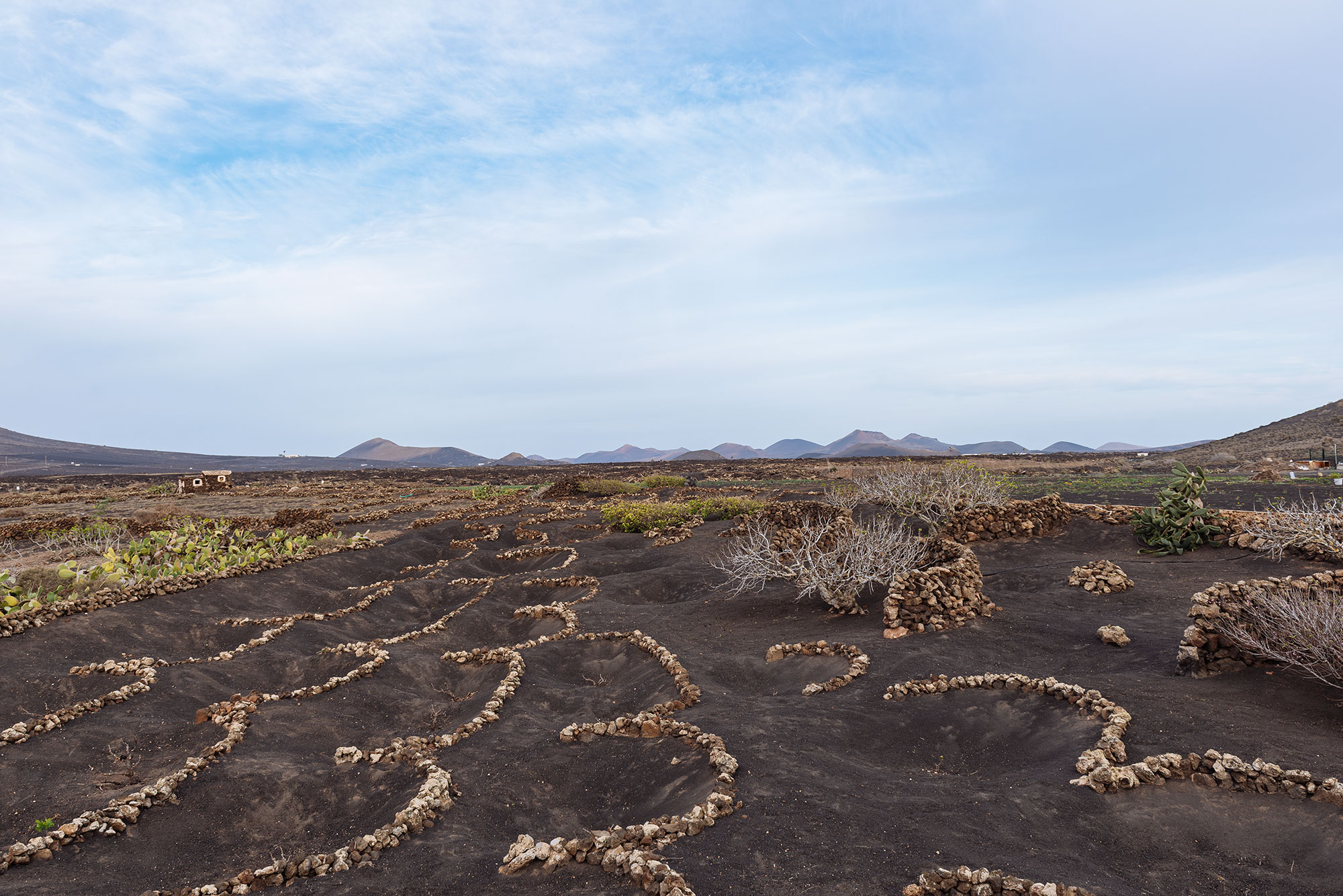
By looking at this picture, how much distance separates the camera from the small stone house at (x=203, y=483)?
40.5 metres

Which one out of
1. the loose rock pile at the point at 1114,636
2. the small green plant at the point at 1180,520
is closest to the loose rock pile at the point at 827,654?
the loose rock pile at the point at 1114,636

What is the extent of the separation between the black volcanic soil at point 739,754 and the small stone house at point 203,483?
35.0 m

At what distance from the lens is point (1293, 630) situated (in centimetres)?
633

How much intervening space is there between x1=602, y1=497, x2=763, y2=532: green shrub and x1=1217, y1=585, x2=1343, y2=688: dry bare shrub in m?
14.3

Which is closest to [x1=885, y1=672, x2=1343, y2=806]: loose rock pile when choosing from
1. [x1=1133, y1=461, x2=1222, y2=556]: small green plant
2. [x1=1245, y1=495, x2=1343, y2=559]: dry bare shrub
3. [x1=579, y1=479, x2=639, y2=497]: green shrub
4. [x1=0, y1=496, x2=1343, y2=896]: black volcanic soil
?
[x1=0, y1=496, x2=1343, y2=896]: black volcanic soil

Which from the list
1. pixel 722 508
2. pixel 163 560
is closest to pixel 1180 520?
pixel 722 508

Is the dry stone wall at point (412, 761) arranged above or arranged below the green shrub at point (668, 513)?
below

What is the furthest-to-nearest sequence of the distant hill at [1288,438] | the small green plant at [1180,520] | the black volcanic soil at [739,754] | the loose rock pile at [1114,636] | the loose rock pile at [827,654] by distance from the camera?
the distant hill at [1288,438], the small green plant at [1180,520], the loose rock pile at [1114,636], the loose rock pile at [827,654], the black volcanic soil at [739,754]

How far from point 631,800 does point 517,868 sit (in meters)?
1.42

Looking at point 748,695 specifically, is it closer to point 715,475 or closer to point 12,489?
point 715,475

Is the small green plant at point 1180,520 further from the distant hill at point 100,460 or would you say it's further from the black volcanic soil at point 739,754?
the distant hill at point 100,460

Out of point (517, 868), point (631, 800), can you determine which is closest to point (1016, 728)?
point (631, 800)

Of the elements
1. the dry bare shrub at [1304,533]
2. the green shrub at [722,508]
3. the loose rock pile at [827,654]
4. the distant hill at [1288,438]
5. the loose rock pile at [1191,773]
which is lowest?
the loose rock pile at [827,654]

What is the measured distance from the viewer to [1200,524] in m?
12.7
